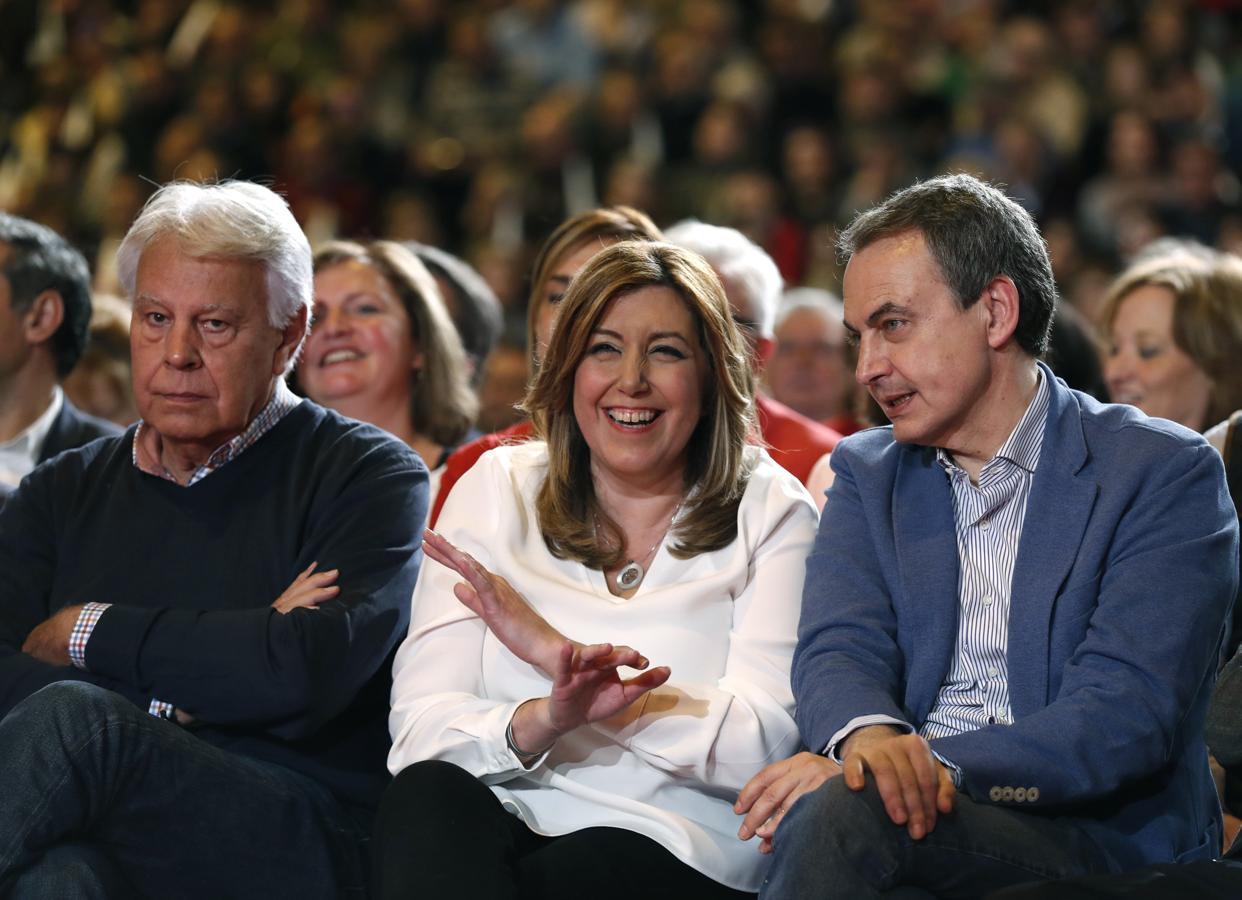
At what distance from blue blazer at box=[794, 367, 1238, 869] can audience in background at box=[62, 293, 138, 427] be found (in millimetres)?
2439

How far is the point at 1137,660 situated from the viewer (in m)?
1.94

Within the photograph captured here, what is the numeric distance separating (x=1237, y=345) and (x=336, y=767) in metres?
1.95

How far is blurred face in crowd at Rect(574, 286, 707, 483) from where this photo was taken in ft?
7.52

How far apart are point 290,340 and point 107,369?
64.9 inches

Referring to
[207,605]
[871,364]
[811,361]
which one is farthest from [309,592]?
[811,361]

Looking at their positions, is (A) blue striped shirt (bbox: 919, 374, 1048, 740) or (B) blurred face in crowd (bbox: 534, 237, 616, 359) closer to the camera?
(A) blue striped shirt (bbox: 919, 374, 1048, 740)

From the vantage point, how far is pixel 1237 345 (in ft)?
10.3

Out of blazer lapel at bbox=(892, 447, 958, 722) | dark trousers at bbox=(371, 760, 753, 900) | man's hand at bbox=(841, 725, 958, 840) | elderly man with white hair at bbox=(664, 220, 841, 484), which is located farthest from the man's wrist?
elderly man with white hair at bbox=(664, 220, 841, 484)

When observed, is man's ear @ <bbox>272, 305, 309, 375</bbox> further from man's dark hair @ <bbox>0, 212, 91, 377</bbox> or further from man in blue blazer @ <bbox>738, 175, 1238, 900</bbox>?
man's dark hair @ <bbox>0, 212, 91, 377</bbox>

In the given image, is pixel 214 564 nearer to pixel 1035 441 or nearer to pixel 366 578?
pixel 366 578

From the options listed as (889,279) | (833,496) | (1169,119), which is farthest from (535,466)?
(1169,119)

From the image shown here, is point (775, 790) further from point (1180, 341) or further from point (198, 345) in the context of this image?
point (1180, 341)

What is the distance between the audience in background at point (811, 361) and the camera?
4.29 meters

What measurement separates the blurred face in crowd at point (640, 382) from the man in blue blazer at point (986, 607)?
0.25 m
